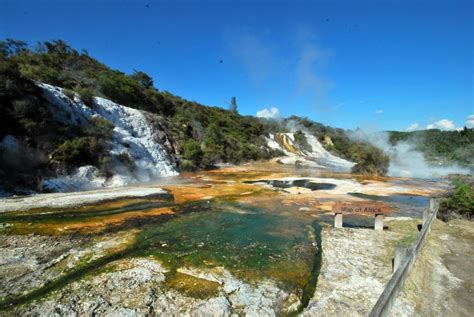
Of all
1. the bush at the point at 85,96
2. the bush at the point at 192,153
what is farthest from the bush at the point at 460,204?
the bush at the point at 85,96

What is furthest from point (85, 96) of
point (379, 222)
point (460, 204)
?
point (460, 204)

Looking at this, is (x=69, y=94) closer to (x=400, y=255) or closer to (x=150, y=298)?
(x=150, y=298)

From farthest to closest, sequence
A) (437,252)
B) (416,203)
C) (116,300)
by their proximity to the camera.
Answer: (416,203) → (437,252) → (116,300)

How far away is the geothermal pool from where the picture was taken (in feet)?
15.5

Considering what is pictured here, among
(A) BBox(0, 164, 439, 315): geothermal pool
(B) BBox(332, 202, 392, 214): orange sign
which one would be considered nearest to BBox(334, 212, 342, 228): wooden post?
(B) BBox(332, 202, 392, 214): orange sign

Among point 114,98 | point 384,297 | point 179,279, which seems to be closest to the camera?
point 384,297

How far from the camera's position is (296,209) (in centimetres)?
1140

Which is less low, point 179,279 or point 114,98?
point 114,98

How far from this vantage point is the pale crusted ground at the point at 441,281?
4.36 meters

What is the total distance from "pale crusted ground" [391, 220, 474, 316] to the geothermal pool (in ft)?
4.56

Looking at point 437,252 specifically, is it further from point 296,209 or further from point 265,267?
point 296,209

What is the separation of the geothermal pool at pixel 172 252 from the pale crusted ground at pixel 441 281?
4.56 feet

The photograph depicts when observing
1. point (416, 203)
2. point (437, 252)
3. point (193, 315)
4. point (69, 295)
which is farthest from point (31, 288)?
point (416, 203)

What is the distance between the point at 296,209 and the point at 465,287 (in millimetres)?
6613
